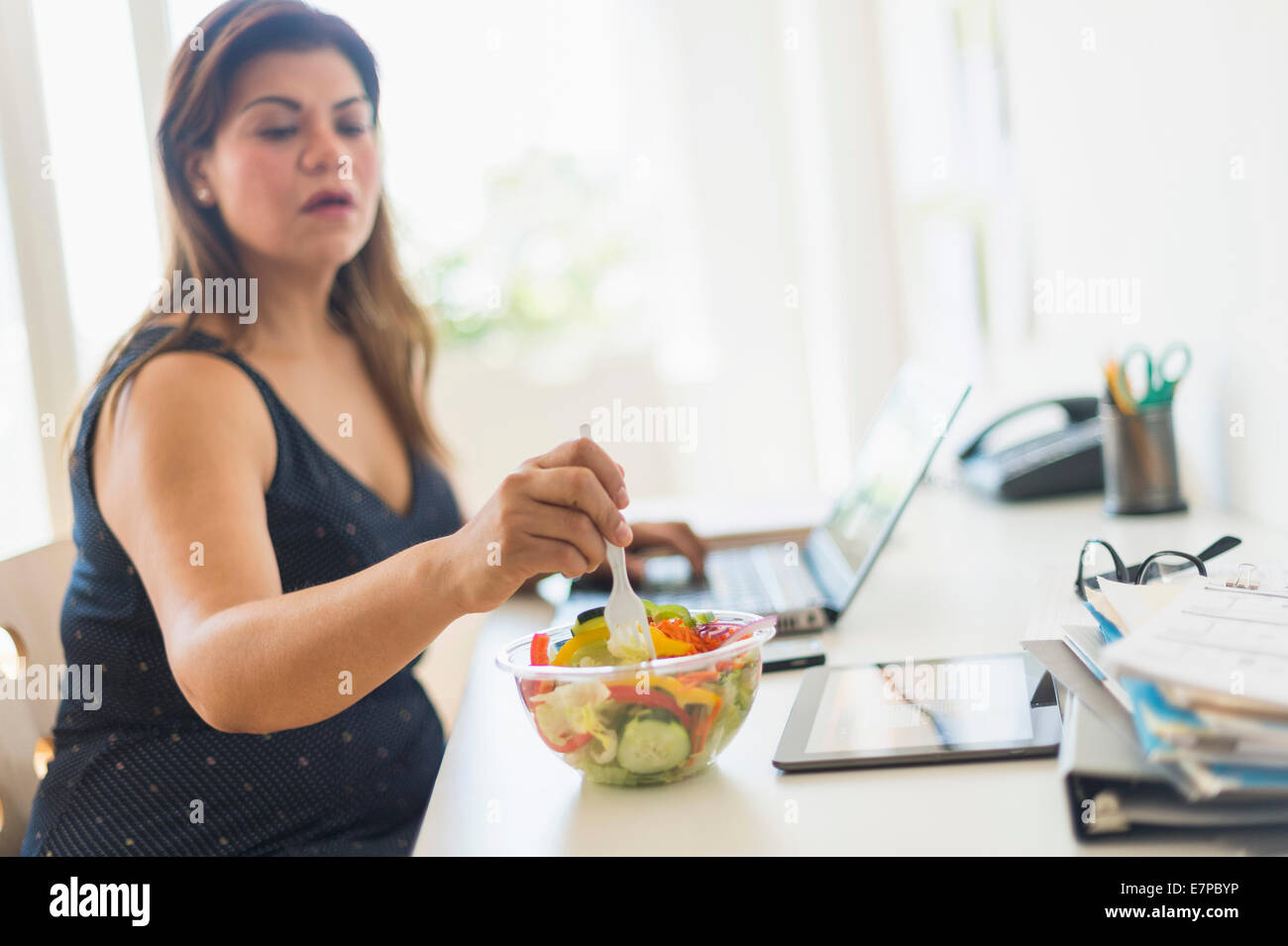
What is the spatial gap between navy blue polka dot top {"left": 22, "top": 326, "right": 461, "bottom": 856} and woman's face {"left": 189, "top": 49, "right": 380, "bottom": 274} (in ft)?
0.59

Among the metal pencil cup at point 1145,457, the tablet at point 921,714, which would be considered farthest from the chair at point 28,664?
the metal pencil cup at point 1145,457

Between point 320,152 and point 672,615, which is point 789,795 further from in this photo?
point 320,152

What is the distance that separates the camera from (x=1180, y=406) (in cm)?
137

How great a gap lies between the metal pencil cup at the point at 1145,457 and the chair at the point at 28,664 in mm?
1191

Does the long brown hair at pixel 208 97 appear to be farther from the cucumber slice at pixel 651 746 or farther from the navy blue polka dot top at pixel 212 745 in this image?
the cucumber slice at pixel 651 746

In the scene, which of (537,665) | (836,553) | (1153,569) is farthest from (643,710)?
(836,553)

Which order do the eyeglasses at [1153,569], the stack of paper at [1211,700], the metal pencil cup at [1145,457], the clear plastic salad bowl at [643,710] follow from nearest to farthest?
Answer: the stack of paper at [1211,700], the clear plastic salad bowl at [643,710], the eyeglasses at [1153,569], the metal pencil cup at [1145,457]

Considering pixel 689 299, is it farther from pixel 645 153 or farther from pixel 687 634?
pixel 687 634

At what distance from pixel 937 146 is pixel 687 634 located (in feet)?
6.45

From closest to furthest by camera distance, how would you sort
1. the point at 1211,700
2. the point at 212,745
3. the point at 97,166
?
1. the point at 1211,700
2. the point at 212,745
3. the point at 97,166

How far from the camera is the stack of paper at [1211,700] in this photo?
0.48 m

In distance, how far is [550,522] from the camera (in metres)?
0.67

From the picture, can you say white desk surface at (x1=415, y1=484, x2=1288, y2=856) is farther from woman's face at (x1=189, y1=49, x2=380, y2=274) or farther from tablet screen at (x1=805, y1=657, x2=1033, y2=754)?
woman's face at (x1=189, y1=49, x2=380, y2=274)

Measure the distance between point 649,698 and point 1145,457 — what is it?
0.86m
